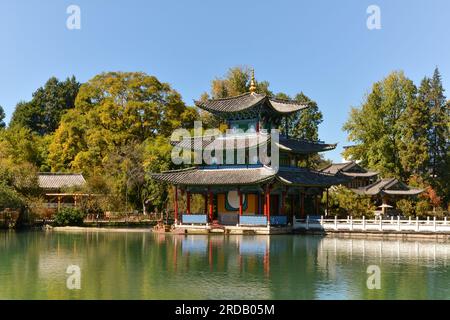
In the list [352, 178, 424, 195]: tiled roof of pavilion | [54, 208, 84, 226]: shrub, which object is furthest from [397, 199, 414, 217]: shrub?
[54, 208, 84, 226]: shrub

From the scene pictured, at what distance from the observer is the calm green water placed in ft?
55.3

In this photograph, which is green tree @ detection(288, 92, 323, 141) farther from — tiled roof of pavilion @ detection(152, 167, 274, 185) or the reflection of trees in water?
the reflection of trees in water

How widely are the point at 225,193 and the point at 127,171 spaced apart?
10758 mm

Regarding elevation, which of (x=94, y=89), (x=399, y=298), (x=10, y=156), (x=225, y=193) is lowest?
(x=399, y=298)

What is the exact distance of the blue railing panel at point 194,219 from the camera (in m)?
40.0

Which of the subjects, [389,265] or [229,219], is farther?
[229,219]

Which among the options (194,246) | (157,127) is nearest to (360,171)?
(157,127)

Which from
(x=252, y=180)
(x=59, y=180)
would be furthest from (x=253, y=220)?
(x=59, y=180)

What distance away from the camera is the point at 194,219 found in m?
40.3

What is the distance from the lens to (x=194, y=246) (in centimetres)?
3023

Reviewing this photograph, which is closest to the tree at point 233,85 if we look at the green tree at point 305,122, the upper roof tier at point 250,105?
the green tree at point 305,122

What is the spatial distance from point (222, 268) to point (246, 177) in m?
17.1

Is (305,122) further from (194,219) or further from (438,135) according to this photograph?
(194,219)
